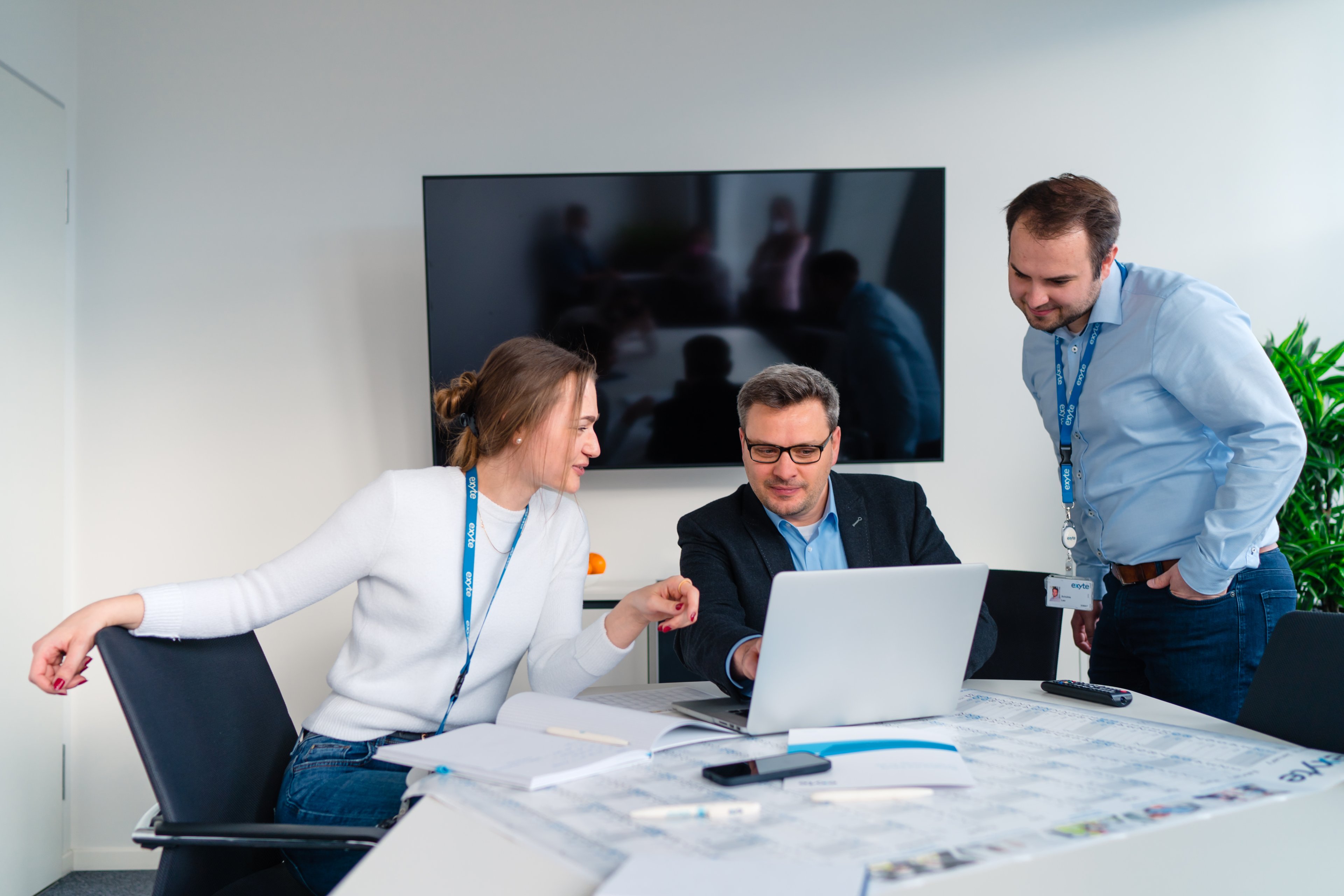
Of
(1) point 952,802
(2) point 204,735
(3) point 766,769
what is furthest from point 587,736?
(2) point 204,735

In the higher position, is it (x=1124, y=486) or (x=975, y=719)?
(x=1124, y=486)

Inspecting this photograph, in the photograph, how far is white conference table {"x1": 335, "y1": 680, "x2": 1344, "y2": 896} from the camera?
85cm

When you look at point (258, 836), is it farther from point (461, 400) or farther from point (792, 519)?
point (792, 519)

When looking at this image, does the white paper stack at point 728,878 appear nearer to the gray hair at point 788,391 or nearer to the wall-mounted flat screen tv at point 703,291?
the gray hair at point 788,391

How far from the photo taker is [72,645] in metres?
1.26

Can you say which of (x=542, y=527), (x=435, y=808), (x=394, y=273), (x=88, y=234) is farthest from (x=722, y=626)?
(x=88, y=234)

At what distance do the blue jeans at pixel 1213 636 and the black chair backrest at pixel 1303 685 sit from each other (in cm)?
36

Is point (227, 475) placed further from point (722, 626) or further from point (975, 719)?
point (975, 719)

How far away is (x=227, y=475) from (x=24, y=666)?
78cm

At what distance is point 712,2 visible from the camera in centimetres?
317

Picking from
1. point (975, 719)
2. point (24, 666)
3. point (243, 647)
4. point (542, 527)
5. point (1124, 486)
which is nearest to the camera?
point (975, 719)

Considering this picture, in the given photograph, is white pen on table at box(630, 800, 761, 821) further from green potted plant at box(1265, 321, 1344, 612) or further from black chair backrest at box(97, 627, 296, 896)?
green potted plant at box(1265, 321, 1344, 612)

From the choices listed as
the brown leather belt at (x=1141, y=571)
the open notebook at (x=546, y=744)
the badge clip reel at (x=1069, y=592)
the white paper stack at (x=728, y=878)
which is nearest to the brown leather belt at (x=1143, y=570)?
the brown leather belt at (x=1141, y=571)

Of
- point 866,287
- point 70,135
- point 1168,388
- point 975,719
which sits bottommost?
point 975,719
